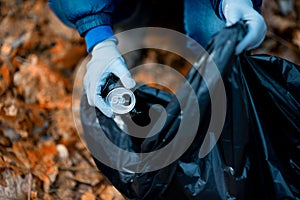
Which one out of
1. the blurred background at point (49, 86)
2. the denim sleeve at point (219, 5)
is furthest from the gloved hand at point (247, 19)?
the blurred background at point (49, 86)

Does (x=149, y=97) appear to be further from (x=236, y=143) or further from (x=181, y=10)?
(x=181, y=10)

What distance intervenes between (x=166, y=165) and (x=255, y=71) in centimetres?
29

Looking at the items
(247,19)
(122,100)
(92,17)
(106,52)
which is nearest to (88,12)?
(92,17)

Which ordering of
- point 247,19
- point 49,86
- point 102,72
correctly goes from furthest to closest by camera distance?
point 49,86 → point 102,72 → point 247,19

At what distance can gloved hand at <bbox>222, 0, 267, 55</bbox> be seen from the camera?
778mm

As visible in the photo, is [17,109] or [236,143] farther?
[17,109]

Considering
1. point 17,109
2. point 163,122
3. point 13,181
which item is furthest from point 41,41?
point 163,122

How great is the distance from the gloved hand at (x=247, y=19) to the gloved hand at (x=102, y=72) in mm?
281

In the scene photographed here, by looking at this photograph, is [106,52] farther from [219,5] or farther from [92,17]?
[219,5]

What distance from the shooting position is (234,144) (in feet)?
2.79

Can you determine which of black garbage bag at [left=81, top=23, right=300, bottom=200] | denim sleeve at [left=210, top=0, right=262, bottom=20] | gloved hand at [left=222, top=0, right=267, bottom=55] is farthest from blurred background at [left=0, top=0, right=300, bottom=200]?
gloved hand at [left=222, top=0, right=267, bottom=55]

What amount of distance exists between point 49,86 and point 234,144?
0.81 meters

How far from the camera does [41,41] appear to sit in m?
1.54

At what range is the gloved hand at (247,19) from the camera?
0.78m
